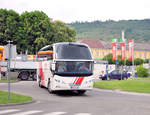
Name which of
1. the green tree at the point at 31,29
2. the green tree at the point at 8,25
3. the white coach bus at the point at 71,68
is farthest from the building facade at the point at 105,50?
the white coach bus at the point at 71,68

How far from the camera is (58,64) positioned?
887 inches

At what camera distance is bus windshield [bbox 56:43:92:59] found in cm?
2278

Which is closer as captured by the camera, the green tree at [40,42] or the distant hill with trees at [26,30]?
the green tree at [40,42]

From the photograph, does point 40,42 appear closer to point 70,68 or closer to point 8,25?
point 8,25

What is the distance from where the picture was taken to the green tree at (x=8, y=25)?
66.1 m

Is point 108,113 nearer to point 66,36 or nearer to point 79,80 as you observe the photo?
point 79,80

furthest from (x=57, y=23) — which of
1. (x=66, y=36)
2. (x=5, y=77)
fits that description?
(x=5, y=77)

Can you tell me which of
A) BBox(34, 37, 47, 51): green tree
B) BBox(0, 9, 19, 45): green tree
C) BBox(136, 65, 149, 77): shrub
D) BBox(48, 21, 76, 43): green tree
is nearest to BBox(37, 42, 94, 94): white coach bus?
BBox(136, 65, 149, 77): shrub

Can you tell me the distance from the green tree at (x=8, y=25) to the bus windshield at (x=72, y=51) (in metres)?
43.8

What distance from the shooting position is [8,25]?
67.0 m

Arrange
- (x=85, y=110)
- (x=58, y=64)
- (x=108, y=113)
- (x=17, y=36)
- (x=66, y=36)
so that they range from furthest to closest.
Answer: (x=66, y=36) < (x=17, y=36) < (x=58, y=64) < (x=85, y=110) < (x=108, y=113)

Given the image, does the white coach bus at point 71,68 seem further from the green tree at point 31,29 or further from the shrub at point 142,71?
the green tree at point 31,29

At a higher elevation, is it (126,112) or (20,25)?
(20,25)

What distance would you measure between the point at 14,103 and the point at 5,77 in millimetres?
27572
